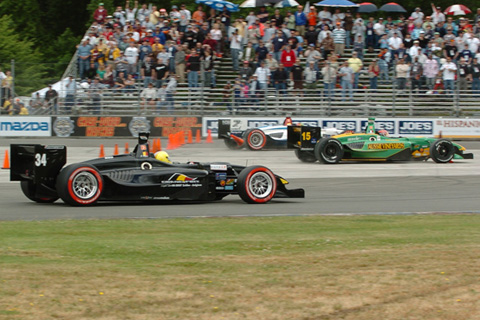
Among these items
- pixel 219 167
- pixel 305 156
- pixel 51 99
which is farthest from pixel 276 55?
pixel 219 167

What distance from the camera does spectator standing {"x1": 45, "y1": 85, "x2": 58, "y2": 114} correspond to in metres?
26.8

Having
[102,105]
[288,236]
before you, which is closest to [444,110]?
[102,105]

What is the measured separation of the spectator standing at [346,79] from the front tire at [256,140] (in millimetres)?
6206

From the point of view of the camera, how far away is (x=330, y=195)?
1305 cm

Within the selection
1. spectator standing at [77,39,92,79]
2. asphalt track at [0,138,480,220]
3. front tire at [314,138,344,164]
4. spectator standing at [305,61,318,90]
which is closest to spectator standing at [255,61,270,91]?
spectator standing at [305,61,318,90]

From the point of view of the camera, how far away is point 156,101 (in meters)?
27.1

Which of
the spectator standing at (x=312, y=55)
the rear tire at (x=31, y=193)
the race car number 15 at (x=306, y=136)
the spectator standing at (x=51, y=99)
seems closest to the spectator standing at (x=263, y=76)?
the spectator standing at (x=312, y=55)

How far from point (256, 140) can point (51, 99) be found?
871 cm

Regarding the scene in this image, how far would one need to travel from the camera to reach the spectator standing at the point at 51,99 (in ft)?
88.0

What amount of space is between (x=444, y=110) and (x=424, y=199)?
51.9 ft

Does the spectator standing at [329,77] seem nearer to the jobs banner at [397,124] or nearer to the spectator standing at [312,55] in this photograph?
the spectator standing at [312,55]

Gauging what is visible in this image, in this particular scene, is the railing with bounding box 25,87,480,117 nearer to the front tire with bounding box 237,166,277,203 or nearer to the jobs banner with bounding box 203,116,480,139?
the jobs banner with bounding box 203,116,480,139

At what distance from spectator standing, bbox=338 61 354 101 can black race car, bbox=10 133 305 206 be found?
16328 millimetres

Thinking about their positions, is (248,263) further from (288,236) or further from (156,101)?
(156,101)
